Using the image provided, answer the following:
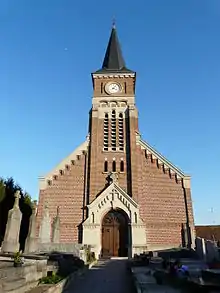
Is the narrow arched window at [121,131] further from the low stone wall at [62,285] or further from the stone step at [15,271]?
the stone step at [15,271]

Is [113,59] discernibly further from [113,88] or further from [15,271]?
[15,271]

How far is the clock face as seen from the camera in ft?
104

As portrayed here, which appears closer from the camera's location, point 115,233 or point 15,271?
point 15,271

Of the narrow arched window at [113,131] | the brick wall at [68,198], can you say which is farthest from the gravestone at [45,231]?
the narrow arched window at [113,131]

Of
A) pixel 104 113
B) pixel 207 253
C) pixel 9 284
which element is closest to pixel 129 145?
pixel 104 113

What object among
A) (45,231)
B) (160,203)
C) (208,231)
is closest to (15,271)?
(45,231)

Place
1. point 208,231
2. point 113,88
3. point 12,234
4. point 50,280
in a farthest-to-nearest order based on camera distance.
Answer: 1. point 208,231
2. point 113,88
3. point 12,234
4. point 50,280

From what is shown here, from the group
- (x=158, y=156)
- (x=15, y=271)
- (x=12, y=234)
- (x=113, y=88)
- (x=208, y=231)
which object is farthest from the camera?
(x=208, y=231)

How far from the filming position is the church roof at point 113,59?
108 feet

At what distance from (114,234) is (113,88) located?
15.9 m

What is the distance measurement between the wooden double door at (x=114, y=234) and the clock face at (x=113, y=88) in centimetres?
1358

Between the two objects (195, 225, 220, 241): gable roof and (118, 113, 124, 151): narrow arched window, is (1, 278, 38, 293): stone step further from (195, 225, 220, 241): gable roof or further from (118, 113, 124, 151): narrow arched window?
(195, 225, 220, 241): gable roof

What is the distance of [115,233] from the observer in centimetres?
2541

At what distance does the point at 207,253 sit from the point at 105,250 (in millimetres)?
9707
